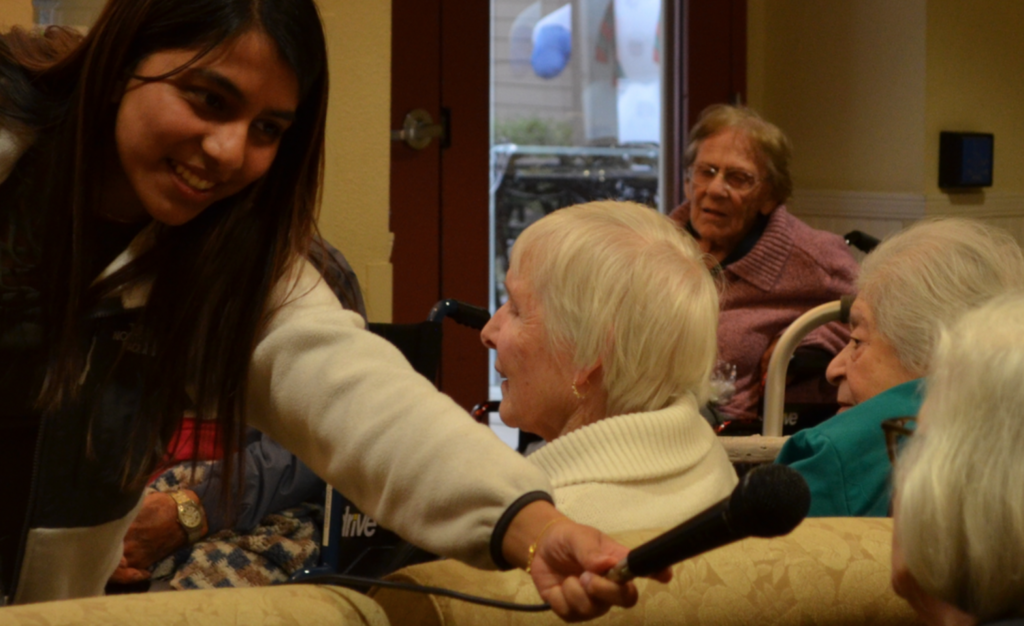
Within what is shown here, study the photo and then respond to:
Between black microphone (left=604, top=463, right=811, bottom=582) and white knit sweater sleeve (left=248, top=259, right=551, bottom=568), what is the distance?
A: 199 mm

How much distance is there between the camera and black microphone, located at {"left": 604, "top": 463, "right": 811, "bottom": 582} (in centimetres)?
75

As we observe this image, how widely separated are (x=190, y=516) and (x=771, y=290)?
5.80 feet

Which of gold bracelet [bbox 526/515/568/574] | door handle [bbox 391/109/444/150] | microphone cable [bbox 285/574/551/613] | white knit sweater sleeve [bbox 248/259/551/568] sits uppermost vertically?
door handle [bbox 391/109/444/150]

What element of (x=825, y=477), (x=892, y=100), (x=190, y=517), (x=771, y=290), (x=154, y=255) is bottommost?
(x=190, y=517)

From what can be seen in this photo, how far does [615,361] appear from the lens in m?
1.46

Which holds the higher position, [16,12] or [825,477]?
[16,12]

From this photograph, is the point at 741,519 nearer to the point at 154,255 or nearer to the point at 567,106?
the point at 154,255

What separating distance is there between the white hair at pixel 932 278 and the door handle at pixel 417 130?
6.87ft

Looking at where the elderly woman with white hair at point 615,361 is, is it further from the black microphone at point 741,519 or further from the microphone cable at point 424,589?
the black microphone at point 741,519

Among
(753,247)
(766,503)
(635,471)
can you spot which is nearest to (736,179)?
(753,247)

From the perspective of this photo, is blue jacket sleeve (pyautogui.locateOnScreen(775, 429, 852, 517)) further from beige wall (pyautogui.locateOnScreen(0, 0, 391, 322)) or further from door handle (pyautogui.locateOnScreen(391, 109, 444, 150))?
door handle (pyautogui.locateOnScreen(391, 109, 444, 150))

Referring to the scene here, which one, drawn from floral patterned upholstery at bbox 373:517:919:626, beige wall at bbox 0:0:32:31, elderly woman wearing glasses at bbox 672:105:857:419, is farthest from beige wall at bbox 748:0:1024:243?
floral patterned upholstery at bbox 373:517:919:626

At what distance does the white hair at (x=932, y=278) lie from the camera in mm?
1697

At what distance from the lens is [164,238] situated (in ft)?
4.44
